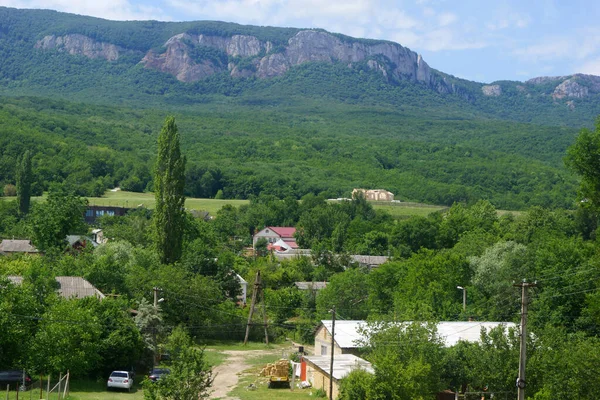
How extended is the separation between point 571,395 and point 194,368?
10.7 metres

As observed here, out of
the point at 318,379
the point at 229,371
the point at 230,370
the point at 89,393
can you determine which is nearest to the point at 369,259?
the point at 230,370

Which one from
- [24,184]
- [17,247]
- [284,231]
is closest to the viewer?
[17,247]

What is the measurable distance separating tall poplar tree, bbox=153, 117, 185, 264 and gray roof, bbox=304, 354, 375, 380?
19.0 meters

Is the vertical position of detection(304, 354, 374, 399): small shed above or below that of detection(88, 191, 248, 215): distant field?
below

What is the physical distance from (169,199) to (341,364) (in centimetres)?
2338

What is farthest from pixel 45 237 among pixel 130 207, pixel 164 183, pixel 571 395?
pixel 130 207

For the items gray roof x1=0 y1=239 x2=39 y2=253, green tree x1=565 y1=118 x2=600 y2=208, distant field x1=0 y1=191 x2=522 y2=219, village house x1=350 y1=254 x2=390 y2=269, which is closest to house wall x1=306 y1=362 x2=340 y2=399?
green tree x1=565 y1=118 x2=600 y2=208

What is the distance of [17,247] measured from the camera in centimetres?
6512

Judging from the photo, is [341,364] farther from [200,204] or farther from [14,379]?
[200,204]

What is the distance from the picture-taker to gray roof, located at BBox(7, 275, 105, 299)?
38750 millimetres

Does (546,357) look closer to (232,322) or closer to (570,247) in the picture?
(570,247)

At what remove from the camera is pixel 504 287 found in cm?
4484

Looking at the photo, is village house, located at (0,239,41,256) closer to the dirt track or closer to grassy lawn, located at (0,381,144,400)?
the dirt track

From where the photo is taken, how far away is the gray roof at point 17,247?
63.8m
